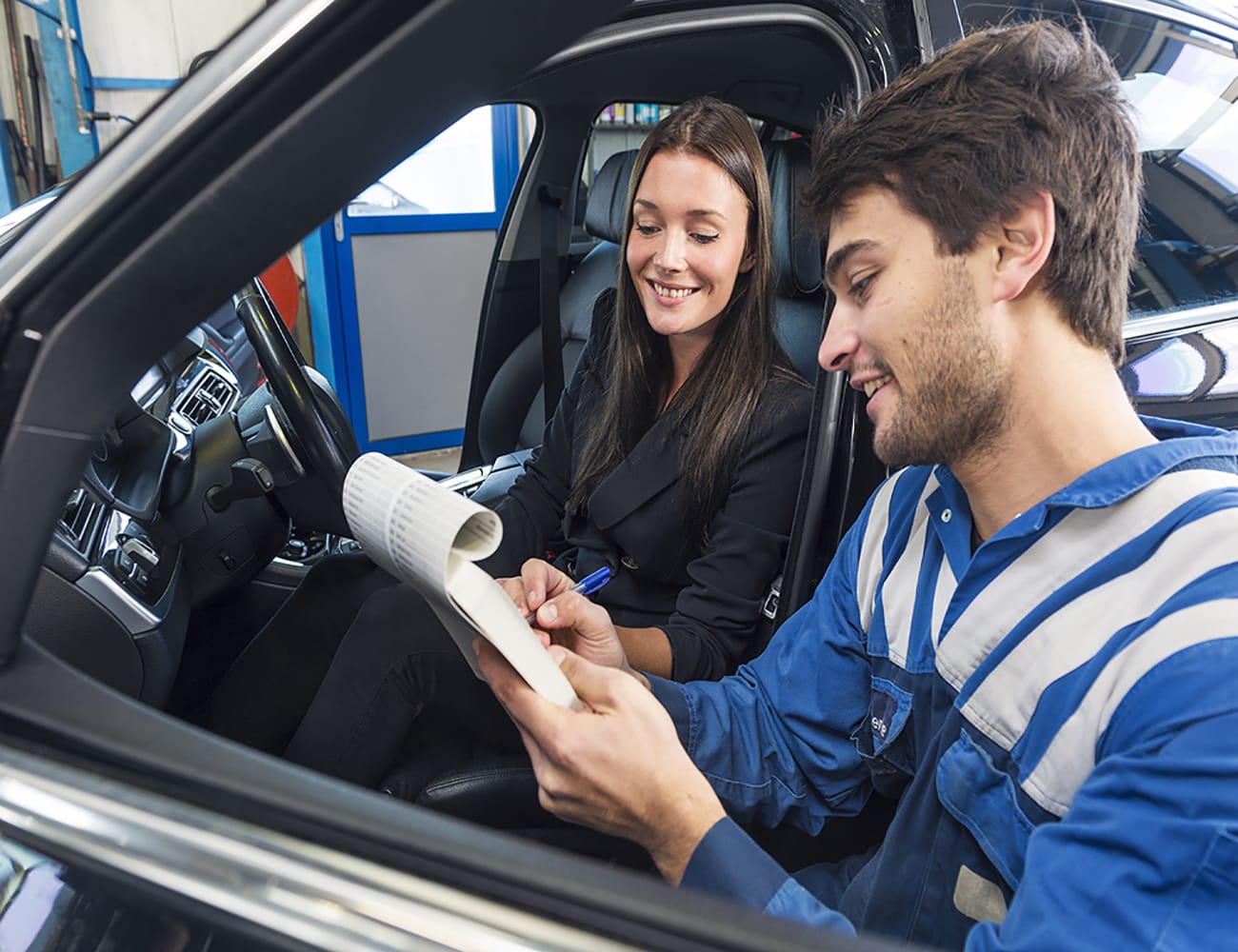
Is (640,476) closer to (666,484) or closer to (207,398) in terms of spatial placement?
(666,484)

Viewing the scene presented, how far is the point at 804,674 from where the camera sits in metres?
1.04

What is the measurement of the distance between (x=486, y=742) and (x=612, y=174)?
1268 millimetres

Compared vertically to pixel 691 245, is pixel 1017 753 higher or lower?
lower

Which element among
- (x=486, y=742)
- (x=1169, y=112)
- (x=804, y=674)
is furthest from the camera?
(x=1169, y=112)

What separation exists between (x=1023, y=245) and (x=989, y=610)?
0.33 m

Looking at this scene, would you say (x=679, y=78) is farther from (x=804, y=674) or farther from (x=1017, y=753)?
(x=1017, y=753)

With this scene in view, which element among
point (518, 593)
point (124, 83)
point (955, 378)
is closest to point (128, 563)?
point (518, 593)

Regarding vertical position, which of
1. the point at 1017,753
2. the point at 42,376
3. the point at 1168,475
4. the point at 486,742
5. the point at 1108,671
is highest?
the point at 42,376

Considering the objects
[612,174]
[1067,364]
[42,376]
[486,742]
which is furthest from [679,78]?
[42,376]

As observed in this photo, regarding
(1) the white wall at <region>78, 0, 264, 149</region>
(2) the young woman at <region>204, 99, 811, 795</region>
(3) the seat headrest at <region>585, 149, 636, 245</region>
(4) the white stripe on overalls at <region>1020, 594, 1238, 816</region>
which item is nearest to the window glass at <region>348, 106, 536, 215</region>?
(1) the white wall at <region>78, 0, 264, 149</region>

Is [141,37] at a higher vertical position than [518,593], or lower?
higher

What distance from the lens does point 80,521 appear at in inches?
46.2

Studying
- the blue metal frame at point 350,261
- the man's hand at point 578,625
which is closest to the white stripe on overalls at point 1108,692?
the man's hand at point 578,625

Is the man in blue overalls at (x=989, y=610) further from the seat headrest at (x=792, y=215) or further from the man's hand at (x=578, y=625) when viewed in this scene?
the seat headrest at (x=792, y=215)
